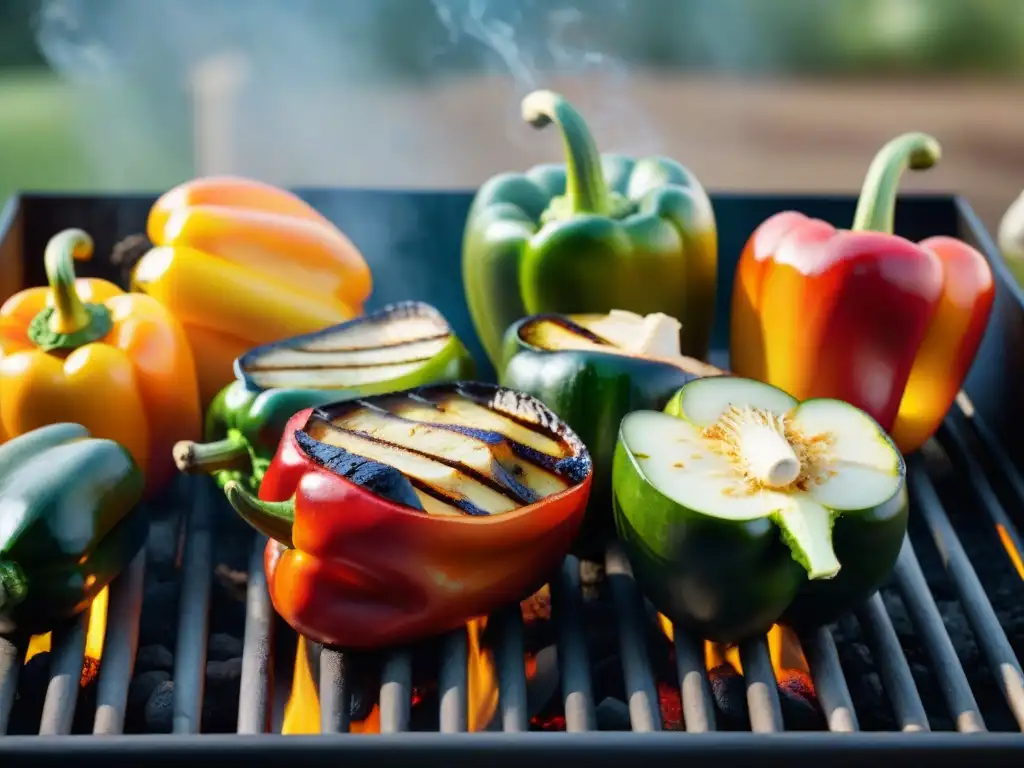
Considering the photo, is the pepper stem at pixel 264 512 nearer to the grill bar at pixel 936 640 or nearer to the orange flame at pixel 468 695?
the orange flame at pixel 468 695

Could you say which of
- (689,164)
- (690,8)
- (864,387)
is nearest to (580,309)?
(864,387)

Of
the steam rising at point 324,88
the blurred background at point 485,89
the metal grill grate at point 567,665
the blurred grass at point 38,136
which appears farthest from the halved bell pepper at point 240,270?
the steam rising at point 324,88

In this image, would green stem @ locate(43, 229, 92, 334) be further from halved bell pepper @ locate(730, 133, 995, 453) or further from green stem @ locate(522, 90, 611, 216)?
halved bell pepper @ locate(730, 133, 995, 453)

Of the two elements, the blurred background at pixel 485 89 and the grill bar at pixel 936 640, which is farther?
the blurred background at pixel 485 89

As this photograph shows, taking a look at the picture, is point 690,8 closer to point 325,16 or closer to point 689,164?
point 689,164

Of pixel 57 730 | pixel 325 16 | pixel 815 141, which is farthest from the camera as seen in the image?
pixel 325 16

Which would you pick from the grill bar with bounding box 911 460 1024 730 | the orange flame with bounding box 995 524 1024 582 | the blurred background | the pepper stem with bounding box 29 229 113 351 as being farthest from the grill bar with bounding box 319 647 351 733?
the blurred background
